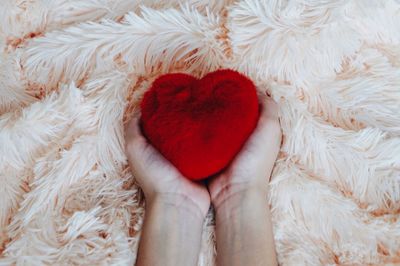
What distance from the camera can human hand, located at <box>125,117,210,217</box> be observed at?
2.49 feet

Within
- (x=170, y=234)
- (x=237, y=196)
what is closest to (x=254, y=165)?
(x=237, y=196)

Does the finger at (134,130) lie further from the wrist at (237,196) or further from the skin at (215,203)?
the wrist at (237,196)

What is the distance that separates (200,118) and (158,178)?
0.12 meters

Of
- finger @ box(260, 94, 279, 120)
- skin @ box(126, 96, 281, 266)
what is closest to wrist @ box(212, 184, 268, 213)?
skin @ box(126, 96, 281, 266)

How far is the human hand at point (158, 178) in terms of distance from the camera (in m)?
0.76

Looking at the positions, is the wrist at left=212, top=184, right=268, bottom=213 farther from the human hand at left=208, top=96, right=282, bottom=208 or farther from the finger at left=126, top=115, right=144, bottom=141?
the finger at left=126, top=115, right=144, bottom=141

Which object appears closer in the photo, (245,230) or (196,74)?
(245,230)

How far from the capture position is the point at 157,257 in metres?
0.71

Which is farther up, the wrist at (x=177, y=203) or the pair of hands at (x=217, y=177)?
the pair of hands at (x=217, y=177)

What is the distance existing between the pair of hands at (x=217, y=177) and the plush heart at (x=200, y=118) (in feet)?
0.04

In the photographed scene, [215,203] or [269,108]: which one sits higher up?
[269,108]

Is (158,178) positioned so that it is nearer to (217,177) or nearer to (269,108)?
(217,177)

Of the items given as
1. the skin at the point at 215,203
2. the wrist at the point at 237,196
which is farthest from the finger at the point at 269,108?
the wrist at the point at 237,196

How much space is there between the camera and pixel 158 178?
2.50 feet
